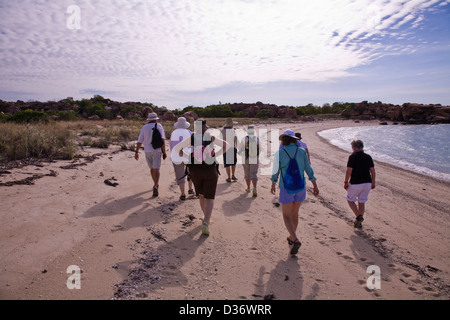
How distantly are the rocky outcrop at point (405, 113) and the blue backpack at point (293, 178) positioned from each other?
79.7 meters

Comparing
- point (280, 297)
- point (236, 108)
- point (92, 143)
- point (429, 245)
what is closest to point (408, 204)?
point (429, 245)

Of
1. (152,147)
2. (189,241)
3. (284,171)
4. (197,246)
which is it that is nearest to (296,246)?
(284,171)

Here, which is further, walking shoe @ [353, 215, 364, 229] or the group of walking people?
walking shoe @ [353, 215, 364, 229]

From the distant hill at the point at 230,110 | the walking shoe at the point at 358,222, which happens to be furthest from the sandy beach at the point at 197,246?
the distant hill at the point at 230,110

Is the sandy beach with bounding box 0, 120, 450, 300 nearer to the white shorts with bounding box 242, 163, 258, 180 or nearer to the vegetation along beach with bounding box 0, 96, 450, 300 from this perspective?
the vegetation along beach with bounding box 0, 96, 450, 300

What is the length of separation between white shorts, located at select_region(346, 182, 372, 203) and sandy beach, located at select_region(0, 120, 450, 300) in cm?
60

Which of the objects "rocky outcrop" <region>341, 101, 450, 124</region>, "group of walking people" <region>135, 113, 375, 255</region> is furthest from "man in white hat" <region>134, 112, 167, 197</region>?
"rocky outcrop" <region>341, 101, 450, 124</region>

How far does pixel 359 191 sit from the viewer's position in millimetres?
5785

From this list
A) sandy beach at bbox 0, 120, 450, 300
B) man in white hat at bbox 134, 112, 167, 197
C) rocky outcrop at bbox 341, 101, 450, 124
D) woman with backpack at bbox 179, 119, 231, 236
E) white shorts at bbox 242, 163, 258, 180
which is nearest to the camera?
sandy beach at bbox 0, 120, 450, 300

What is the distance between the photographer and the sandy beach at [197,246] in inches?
140

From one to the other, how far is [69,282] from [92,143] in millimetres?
10074

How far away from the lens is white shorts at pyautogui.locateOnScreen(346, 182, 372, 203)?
5715mm
